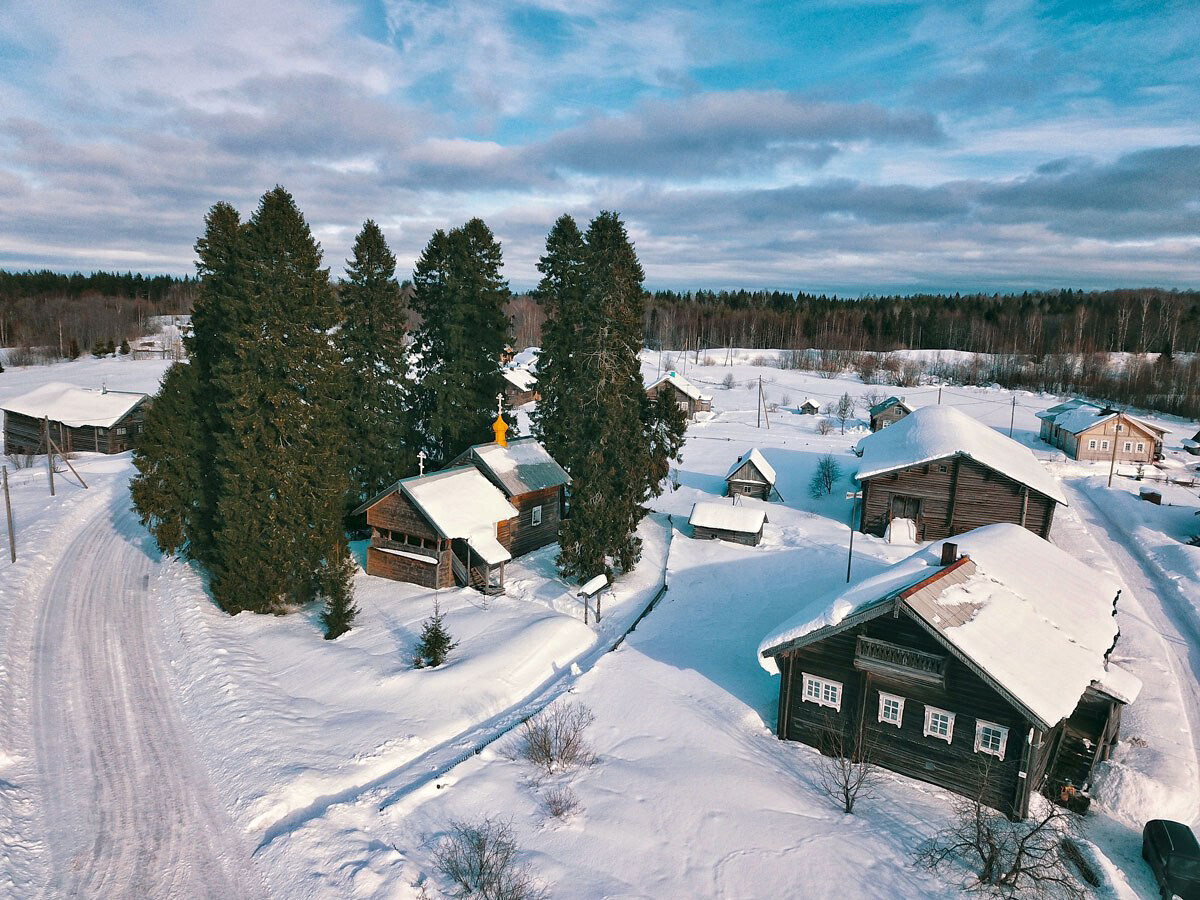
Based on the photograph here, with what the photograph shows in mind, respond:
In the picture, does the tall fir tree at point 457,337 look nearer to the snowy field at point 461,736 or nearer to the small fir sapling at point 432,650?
the snowy field at point 461,736

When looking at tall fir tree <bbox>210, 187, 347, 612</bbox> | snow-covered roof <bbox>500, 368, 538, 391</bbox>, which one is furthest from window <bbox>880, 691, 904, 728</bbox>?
snow-covered roof <bbox>500, 368, 538, 391</bbox>

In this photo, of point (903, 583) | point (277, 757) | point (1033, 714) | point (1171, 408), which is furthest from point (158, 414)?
point (1171, 408)

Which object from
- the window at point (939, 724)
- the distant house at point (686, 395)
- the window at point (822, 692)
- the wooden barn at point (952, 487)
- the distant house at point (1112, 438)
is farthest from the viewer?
the distant house at point (686, 395)

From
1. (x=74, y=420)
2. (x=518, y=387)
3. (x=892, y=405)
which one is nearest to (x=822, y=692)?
(x=892, y=405)

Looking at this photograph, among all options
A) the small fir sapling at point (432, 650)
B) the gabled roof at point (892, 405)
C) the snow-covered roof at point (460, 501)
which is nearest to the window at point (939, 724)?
the small fir sapling at point (432, 650)

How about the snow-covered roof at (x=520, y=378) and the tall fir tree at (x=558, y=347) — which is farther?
the snow-covered roof at (x=520, y=378)

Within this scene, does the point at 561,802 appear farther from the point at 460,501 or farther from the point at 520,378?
the point at 520,378

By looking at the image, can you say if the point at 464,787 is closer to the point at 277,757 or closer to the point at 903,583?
the point at 277,757

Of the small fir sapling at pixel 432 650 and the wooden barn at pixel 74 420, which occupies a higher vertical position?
the wooden barn at pixel 74 420
